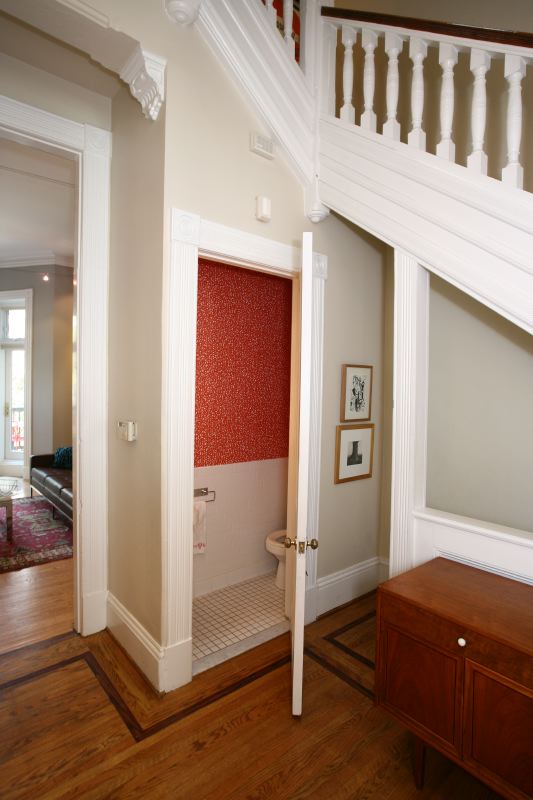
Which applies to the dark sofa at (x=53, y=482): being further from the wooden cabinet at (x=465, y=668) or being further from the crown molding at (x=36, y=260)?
the wooden cabinet at (x=465, y=668)

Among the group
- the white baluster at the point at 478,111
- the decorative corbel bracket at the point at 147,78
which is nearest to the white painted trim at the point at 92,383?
the decorative corbel bracket at the point at 147,78

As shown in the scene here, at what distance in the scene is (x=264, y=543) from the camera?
3.61 m

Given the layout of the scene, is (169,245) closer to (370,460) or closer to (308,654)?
(370,460)

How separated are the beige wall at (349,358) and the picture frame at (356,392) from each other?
4 cm

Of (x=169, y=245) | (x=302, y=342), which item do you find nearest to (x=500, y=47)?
(x=302, y=342)

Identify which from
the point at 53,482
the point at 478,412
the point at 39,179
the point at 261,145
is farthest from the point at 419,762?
the point at 39,179

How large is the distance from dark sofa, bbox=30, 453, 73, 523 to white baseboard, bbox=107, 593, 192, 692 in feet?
7.60

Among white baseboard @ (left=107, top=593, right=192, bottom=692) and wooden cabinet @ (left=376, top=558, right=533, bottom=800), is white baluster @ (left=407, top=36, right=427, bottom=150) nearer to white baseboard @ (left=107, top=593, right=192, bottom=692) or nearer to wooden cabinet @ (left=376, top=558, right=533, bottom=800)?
wooden cabinet @ (left=376, top=558, right=533, bottom=800)

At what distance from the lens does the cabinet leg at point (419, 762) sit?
1.67m

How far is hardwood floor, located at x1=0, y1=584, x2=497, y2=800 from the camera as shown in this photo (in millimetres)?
1665

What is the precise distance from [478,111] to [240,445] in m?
2.50

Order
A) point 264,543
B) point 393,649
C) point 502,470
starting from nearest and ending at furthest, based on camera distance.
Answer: point 393,649 → point 502,470 → point 264,543

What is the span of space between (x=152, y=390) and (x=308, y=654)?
174 centimetres

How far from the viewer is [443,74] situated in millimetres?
2031
